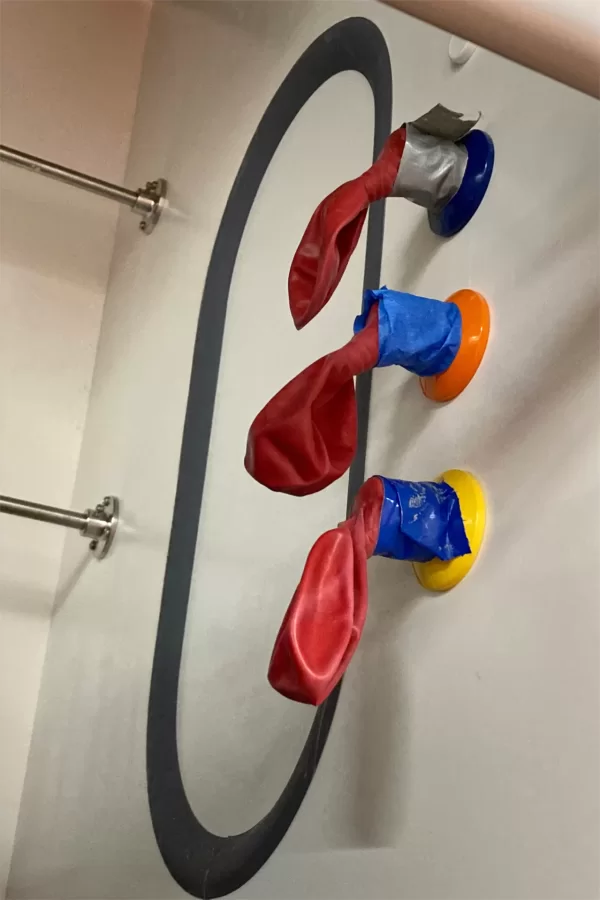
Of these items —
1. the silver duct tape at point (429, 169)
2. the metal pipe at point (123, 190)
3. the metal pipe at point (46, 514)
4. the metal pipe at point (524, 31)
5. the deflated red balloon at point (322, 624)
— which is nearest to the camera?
the metal pipe at point (524, 31)

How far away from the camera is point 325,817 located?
49 centimetres

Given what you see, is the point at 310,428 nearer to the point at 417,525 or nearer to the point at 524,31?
the point at 417,525

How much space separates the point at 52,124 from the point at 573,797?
1.33 m

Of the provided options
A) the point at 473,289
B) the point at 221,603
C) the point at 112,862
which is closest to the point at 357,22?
the point at 473,289

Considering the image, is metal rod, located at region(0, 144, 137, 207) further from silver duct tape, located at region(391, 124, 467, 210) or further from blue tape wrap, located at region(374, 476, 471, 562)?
blue tape wrap, located at region(374, 476, 471, 562)

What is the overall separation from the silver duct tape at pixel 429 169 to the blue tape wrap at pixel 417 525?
17 centimetres

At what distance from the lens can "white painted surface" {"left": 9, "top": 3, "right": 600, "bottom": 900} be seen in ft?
1.16

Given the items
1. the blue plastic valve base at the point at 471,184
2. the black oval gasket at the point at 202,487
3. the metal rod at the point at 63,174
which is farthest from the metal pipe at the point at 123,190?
the blue plastic valve base at the point at 471,184

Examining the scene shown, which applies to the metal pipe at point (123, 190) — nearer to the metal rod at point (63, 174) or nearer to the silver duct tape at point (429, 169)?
the metal rod at point (63, 174)

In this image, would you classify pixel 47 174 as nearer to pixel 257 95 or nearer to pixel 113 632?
pixel 257 95

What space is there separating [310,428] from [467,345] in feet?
0.38

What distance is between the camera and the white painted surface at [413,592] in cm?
35

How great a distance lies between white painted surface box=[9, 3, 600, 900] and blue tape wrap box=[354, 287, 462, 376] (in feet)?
0.08

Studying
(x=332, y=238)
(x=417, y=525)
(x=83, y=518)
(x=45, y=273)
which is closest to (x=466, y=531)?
(x=417, y=525)
